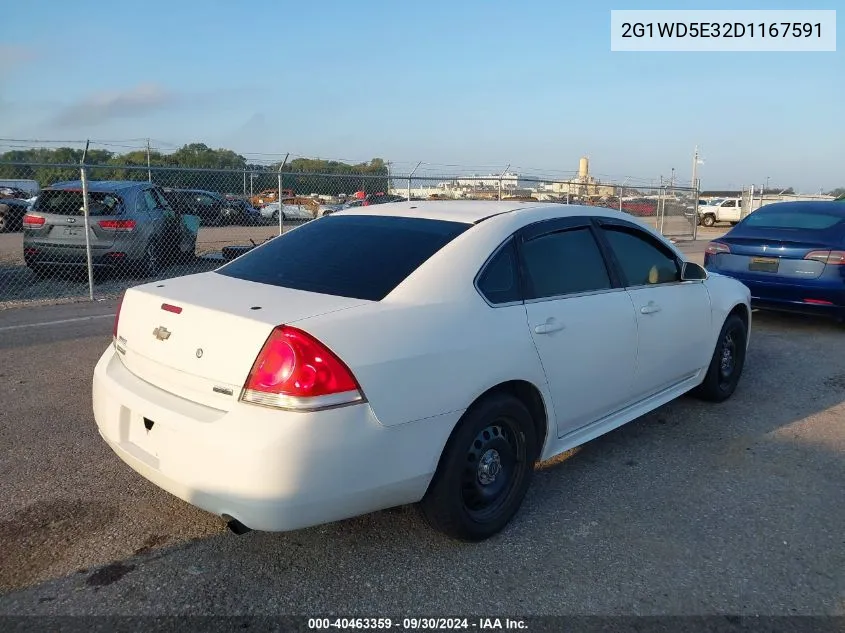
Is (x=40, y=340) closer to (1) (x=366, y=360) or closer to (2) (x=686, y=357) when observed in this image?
(1) (x=366, y=360)

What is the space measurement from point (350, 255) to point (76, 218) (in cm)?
775

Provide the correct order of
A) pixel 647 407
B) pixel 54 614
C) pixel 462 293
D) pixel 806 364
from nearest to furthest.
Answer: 1. pixel 54 614
2. pixel 462 293
3. pixel 647 407
4. pixel 806 364

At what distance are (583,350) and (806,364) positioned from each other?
155 inches

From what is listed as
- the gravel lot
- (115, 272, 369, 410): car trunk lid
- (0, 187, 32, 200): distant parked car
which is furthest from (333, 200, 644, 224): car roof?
(0, 187, 32, 200): distant parked car

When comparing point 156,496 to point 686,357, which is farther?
point 686,357

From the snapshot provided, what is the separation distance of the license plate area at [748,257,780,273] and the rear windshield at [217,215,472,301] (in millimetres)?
5421

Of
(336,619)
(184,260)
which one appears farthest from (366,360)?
(184,260)

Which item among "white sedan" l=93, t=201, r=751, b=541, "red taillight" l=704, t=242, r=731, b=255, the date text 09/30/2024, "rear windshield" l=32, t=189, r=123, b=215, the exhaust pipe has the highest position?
"rear windshield" l=32, t=189, r=123, b=215

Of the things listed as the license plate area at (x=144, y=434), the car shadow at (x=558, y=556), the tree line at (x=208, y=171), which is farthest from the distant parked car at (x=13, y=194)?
the license plate area at (x=144, y=434)

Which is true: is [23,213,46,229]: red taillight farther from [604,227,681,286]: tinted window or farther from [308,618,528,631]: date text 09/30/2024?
[308,618,528,631]: date text 09/30/2024

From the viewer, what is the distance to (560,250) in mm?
3725

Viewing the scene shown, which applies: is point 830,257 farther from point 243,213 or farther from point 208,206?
point 243,213

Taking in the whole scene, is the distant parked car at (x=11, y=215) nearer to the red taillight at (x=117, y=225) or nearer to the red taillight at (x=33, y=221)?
the red taillight at (x=33, y=221)

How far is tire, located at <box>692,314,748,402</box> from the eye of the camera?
5008 mm
